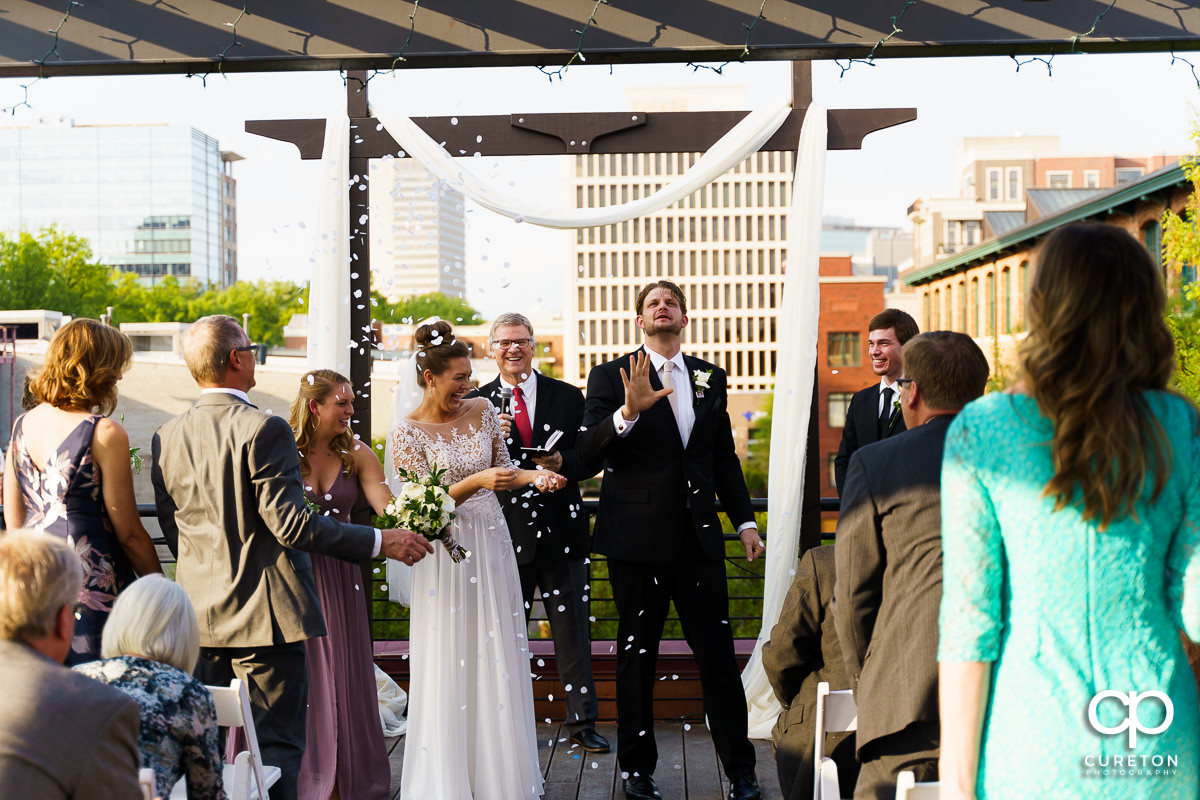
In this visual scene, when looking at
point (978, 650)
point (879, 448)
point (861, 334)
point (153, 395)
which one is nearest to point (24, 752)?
point (978, 650)

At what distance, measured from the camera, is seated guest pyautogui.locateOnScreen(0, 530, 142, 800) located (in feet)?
5.21

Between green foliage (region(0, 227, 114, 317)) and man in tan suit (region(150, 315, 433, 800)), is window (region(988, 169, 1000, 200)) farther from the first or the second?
man in tan suit (region(150, 315, 433, 800))

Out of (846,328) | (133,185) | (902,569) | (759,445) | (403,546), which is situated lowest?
(759,445)

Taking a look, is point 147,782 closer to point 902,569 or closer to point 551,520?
point 902,569

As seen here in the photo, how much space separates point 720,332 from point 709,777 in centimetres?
6785

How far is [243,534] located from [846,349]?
5677 centimetres

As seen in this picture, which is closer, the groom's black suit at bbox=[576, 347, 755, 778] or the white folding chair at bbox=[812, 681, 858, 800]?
the white folding chair at bbox=[812, 681, 858, 800]

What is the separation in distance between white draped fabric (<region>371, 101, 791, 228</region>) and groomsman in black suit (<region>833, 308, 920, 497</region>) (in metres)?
0.93

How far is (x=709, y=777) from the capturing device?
388 centimetres

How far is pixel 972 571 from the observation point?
4.80 ft

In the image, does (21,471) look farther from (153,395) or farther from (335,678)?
(153,395)

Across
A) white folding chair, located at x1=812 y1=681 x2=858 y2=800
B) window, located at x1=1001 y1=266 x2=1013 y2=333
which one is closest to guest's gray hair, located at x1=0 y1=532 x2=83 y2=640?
white folding chair, located at x1=812 y1=681 x2=858 y2=800

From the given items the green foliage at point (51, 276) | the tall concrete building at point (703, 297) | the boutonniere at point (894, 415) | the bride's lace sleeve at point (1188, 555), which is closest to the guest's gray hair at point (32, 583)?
the bride's lace sleeve at point (1188, 555)

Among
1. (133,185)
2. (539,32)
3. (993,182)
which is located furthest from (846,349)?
(133,185)
